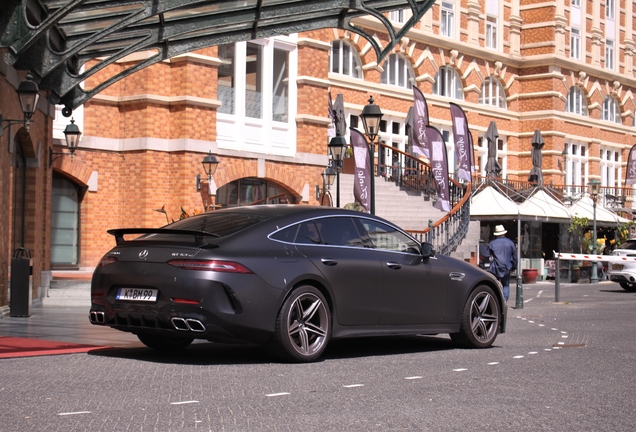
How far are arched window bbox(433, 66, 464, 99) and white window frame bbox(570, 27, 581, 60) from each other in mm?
8261

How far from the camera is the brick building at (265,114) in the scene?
Result: 23.5 meters

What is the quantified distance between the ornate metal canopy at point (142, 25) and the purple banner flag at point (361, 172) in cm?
1024

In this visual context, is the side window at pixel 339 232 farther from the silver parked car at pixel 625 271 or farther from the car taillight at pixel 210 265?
the silver parked car at pixel 625 271

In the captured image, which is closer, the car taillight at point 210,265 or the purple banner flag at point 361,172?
the car taillight at point 210,265

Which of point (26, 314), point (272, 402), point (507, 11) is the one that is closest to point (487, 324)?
point (272, 402)

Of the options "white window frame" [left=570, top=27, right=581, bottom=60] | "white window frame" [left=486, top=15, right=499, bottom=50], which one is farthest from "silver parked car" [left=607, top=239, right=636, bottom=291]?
"white window frame" [left=570, top=27, right=581, bottom=60]

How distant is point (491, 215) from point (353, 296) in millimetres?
23729

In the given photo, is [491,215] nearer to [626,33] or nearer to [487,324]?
[487,324]

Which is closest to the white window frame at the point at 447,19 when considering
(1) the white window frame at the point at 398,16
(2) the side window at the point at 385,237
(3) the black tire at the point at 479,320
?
(1) the white window frame at the point at 398,16

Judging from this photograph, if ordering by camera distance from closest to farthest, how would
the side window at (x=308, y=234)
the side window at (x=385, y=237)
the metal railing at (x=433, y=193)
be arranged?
the side window at (x=308, y=234) < the side window at (x=385, y=237) < the metal railing at (x=433, y=193)

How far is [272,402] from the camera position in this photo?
7047mm

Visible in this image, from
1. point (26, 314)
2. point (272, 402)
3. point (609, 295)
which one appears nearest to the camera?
point (272, 402)

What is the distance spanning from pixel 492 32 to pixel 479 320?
37097mm

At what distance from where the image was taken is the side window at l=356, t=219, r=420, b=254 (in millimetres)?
10375
